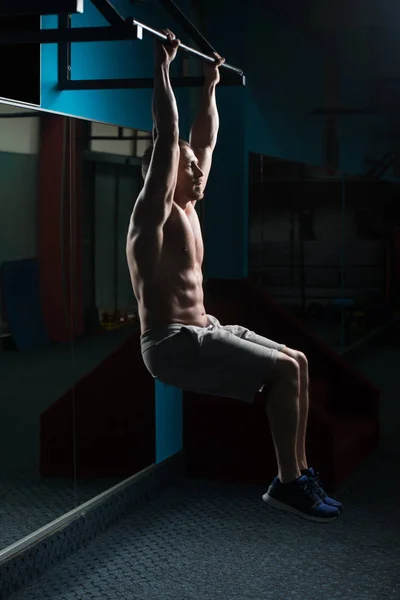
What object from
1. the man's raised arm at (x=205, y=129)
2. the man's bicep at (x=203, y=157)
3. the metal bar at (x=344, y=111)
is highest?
the metal bar at (x=344, y=111)

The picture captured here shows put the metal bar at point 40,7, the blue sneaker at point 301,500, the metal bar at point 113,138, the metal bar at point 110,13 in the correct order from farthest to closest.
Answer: the metal bar at point 113,138 → the blue sneaker at point 301,500 → the metal bar at point 110,13 → the metal bar at point 40,7

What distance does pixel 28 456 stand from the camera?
3.94 metres

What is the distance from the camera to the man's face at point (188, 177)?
9.40 feet

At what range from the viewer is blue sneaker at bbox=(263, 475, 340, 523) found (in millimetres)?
2793

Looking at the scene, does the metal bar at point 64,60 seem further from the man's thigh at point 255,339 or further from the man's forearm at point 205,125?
the man's thigh at point 255,339

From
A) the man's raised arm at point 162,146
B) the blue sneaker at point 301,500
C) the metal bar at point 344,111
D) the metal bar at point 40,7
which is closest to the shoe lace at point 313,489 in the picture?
the blue sneaker at point 301,500

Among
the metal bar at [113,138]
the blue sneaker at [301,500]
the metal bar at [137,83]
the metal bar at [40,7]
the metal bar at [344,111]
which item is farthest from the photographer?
the metal bar at [344,111]

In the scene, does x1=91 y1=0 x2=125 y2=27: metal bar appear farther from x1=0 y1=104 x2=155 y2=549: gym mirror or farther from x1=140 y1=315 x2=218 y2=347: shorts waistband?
x1=0 y1=104 x2=155 y2=549: gym mirror

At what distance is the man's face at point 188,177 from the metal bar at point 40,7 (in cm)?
54

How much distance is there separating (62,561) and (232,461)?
1.45 m

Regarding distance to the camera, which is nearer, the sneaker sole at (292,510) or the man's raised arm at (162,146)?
the man's raised arm at (162,146)

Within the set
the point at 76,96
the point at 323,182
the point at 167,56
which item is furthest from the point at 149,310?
the point at 323,182

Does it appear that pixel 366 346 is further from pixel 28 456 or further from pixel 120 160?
pixel 28 456

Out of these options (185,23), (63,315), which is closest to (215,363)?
(185,23)
